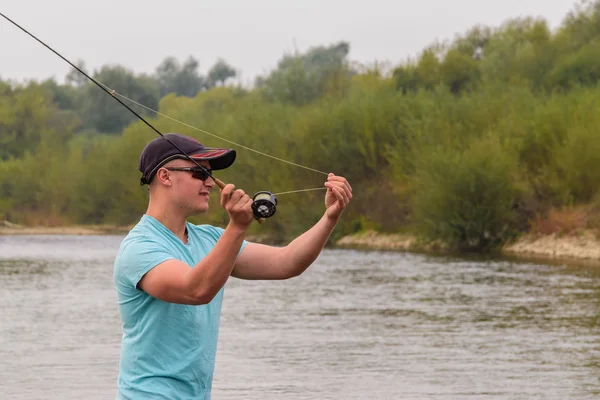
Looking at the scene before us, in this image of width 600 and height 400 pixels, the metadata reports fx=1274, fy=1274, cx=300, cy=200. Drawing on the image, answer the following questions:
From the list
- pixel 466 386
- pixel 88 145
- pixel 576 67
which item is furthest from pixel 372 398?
pixel 88 145

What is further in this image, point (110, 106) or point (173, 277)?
point (110, 106)

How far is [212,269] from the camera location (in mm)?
3436

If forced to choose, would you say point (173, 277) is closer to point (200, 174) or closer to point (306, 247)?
point (200, 174)

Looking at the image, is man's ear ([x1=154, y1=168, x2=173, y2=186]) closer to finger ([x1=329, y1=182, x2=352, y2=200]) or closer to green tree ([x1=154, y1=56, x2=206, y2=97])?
finger ([x1=329, y1=182, x2=352, y2=200])

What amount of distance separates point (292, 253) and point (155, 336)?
2.38ft

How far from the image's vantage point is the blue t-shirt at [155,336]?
Result: 3.68 m

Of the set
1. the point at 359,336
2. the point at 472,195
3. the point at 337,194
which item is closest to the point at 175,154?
the point at 337,194

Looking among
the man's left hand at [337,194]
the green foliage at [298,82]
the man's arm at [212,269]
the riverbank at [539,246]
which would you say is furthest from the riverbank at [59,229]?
the man's arm at [212,269]

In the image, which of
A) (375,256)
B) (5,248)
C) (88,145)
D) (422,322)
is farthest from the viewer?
(88,145)

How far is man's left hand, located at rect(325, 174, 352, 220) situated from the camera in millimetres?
4164

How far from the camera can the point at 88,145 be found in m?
83.9

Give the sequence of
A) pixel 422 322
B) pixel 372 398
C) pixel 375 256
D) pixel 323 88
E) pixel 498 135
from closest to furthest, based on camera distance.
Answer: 1. pixel 372 398
2. pixel 422 322
3. pixel 375 256
4. pixel 498 135
5. pixel 323 88

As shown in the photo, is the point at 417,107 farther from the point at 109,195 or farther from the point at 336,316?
the point at 336,316

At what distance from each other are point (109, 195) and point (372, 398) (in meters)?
59.8
